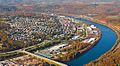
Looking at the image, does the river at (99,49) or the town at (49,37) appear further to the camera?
the town at (49,37)

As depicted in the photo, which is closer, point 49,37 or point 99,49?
point 99,49

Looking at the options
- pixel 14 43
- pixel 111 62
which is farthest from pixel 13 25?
pixel 111 62

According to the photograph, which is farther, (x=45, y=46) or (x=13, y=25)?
(x=13, y=25)

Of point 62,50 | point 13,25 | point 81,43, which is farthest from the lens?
point 13,25

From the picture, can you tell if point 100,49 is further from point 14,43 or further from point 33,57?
point 14,43

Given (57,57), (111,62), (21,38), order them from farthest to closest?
(21,38) < (57,57) < (111,62)

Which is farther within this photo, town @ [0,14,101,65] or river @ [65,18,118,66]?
town @ [0,14,101,65]

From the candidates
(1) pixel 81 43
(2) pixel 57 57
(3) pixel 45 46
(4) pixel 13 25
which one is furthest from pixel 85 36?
(4) pixel 13 25

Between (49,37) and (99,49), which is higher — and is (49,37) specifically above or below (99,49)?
above
